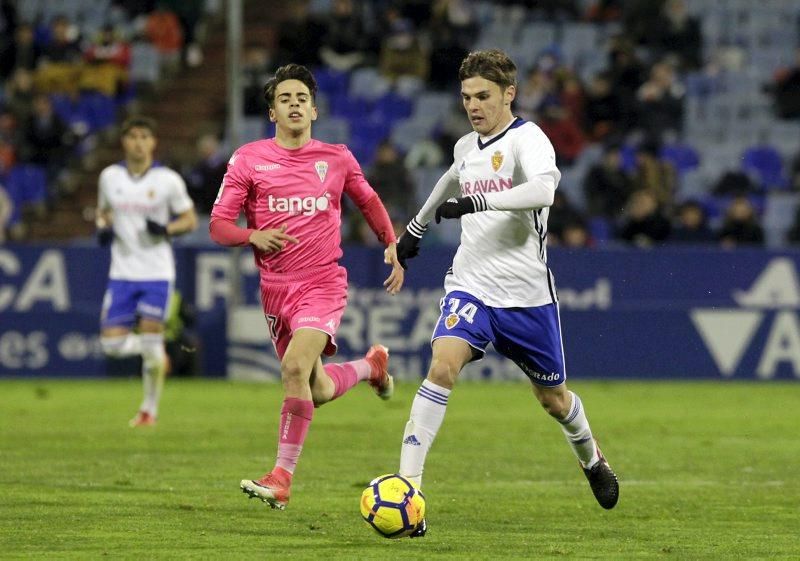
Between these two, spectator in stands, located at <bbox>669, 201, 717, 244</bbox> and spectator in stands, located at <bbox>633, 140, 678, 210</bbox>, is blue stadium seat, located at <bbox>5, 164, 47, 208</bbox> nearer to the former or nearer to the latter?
spectator in stands, located at <bbox>633, 140, 678, 210</bbox>

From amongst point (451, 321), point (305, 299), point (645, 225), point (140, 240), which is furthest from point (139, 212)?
point (645, 225)

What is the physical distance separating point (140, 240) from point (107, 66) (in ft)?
39.0

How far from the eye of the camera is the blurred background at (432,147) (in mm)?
19391

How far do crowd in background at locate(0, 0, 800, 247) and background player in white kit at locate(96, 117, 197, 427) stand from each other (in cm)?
683

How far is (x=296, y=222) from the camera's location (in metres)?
8.97

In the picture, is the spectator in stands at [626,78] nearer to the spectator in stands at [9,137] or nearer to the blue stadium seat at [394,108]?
the blue stadium seat at [394,108]

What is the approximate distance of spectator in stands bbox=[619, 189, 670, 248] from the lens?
66.8ft

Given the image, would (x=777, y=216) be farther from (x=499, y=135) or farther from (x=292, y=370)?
(x=292, y=370)

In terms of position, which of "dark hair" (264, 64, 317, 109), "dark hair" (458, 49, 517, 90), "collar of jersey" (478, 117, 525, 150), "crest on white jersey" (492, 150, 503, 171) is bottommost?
"crest on white jersey" (492, 150, 503, 171)

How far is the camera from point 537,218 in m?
8.49

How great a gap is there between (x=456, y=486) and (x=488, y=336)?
197 centimetres

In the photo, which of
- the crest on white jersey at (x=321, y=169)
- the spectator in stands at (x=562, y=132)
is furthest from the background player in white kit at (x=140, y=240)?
the spectator in stands at (x=562, y=132)

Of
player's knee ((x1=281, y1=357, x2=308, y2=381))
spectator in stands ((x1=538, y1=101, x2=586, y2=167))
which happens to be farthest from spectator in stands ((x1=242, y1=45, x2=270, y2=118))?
player's knee ((x1=281, y1=357, x2=308, y2=381))

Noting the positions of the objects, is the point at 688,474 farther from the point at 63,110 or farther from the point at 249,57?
the point at 63,110
